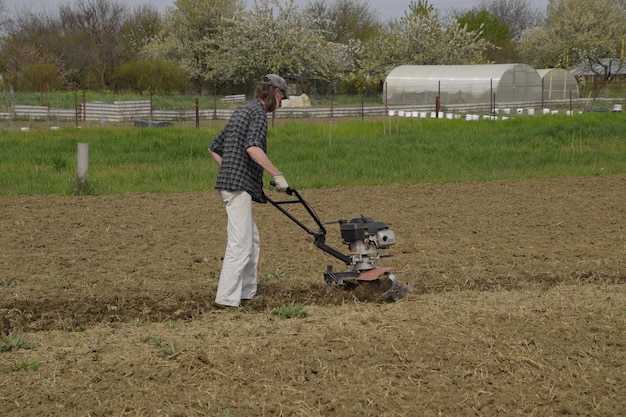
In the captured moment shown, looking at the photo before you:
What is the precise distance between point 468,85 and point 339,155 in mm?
23353

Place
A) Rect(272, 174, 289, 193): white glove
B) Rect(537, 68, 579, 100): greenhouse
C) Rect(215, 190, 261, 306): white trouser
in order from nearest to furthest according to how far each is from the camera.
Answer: Rect(272, 174, 289, 193): white glove, Rect(215, 190, 261, 306): white trouser, Rect(537, 68, 579, 100): greenhouse

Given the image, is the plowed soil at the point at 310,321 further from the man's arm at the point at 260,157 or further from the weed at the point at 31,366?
the man's arm at the point at 260,157

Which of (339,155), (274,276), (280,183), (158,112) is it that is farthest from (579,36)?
(280,183)

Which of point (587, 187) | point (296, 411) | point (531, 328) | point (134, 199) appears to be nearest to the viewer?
point (296, 411)

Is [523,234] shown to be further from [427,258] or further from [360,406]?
[360,406]

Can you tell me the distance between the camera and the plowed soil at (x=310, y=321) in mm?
5035

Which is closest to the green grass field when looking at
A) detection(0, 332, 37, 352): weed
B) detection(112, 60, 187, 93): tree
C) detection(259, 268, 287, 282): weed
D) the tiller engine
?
detection(259, 268, 287, 282): weed

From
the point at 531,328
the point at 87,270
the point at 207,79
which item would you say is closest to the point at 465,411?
the point at 531,328

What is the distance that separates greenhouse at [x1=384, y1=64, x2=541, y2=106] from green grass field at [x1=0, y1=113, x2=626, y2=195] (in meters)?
16.6

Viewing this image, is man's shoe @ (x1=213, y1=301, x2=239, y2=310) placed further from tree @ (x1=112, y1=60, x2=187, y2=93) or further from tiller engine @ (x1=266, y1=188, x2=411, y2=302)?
tree @ (x1=112, y1=60, x2=187, y2=93)

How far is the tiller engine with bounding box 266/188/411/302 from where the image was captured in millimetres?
6832

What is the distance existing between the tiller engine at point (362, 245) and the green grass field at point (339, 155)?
7472 millimetres

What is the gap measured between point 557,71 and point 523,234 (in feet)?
114

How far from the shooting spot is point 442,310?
6707 mm
